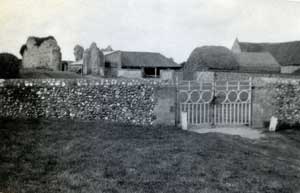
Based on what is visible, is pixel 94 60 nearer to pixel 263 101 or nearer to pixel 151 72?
pixel 151 72

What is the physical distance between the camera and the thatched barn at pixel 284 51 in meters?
59.8

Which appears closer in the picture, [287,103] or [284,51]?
[287,103]

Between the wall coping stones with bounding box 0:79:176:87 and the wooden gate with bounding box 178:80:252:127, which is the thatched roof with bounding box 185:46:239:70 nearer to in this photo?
the wooden gate with bounding box 178:80:252:127

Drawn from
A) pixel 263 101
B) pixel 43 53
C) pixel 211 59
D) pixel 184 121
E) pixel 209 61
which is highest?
pixel 43 53

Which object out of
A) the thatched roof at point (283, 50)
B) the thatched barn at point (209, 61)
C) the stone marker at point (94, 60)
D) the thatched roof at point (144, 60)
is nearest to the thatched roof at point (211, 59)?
the thatched barn at point (209, 61)

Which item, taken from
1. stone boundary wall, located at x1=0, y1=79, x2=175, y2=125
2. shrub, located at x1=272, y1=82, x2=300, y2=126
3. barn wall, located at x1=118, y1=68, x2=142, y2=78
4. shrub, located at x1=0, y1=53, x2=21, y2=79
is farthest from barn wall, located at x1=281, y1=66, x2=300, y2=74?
stone boundary wall, located at x1=0, y1=79, x2=175, y2=125

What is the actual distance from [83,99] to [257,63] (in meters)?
43.7

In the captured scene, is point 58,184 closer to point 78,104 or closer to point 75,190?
point 75,190

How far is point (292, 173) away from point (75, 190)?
524 cm

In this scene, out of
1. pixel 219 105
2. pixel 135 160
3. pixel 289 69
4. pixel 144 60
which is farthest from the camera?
pixel 289 69

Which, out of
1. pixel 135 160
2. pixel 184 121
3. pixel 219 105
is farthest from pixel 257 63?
pixel 135 160

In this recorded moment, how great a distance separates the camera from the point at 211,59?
150 feet

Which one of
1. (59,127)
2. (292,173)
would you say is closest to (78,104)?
(59,127)

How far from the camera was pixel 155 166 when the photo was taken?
8.47 meters
